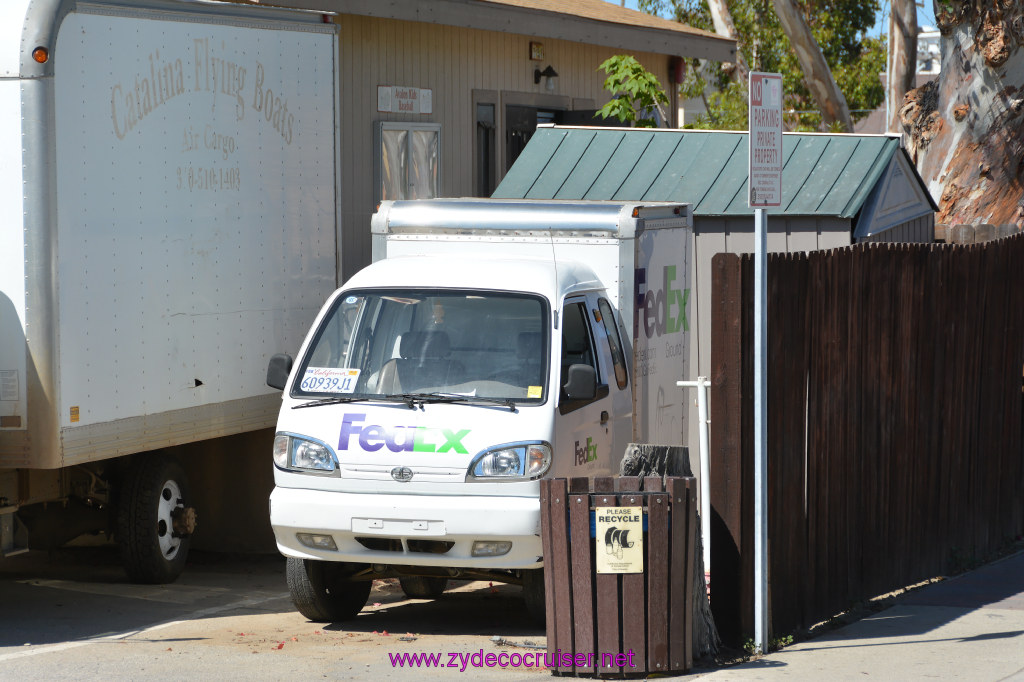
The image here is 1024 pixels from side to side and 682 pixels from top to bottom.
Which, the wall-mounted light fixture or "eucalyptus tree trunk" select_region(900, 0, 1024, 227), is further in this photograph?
"eucalyptus tree trunk" select_region(900, 0, 1024, 227)

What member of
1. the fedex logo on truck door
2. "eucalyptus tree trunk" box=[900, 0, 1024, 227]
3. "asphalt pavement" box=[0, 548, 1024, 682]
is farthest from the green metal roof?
"eucalyptus tree trunk" box=[900, 0, 1024, 227]

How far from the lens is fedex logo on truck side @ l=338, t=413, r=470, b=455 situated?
7496 millimetres

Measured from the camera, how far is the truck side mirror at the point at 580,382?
25.0ft

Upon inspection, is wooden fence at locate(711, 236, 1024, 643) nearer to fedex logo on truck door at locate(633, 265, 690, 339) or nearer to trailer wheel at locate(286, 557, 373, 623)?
fedex logo on truck door at locate(633, 265, 690, 339)

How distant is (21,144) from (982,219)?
36.9 feet

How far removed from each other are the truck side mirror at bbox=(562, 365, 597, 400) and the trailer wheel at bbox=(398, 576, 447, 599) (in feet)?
6.64

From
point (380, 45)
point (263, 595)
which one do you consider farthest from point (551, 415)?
point (380, 45)

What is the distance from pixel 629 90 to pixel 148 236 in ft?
24.3

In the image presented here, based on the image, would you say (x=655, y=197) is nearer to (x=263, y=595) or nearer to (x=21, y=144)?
(x=263, y=595)

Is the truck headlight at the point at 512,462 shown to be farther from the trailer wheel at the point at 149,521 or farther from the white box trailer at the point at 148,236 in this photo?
the trailer wheel at the point at 149,521

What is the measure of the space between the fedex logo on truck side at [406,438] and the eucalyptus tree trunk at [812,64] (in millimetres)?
14784

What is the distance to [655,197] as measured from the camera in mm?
11406

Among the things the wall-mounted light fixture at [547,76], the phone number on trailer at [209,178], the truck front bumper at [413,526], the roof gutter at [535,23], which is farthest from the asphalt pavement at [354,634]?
the wall-mounted light fixture at [547,76]

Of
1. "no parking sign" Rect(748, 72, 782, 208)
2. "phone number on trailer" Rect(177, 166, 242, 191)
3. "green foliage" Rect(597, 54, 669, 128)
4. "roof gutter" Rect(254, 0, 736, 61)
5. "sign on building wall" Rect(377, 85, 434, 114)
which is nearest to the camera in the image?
"no parking sign" Rect(748, 72, 782, 208)
